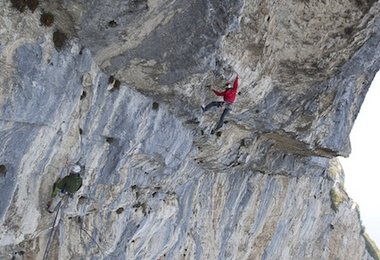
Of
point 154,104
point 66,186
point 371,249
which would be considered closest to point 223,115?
point 154,104

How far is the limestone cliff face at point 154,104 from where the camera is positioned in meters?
14.2

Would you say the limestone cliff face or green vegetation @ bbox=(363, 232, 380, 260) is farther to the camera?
green vegetation @ bbox=(363, 232, 380, 260)

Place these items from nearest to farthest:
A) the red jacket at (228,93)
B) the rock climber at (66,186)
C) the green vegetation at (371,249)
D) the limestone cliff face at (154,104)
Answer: the limestone cliff face at (154,104), the rock climber at (66,186), the red jacket at (228,93), the green vegetation at (371,249)

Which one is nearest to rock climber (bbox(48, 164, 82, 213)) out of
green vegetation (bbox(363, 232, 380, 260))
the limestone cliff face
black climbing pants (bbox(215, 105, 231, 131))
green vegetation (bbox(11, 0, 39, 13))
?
the limestone cliff face

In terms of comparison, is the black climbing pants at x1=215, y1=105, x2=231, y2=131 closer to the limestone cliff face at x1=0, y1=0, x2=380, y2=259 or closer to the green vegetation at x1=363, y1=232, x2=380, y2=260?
the limestone cliff face at x1=0, y1=0, x2=380, y2=259

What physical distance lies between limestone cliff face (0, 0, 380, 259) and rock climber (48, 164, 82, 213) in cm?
35

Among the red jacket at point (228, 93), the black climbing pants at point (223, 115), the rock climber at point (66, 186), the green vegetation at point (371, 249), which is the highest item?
the green vegetation at point (371, 249)

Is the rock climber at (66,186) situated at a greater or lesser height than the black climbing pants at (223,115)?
lesser

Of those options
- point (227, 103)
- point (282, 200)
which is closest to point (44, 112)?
point (227, 103)

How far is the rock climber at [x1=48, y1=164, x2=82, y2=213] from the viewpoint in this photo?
1673 centimetres

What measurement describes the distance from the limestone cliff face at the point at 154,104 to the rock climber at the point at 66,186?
35 cm

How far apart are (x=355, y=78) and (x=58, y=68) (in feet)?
51.5

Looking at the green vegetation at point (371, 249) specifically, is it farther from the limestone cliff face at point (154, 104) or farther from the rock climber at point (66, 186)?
the rock climber at point (66, 186)

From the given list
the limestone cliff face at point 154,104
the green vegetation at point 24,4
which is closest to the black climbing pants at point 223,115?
the limestone cliff face at point 154,104
